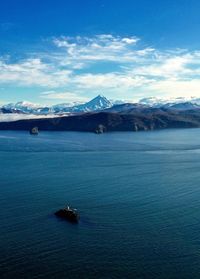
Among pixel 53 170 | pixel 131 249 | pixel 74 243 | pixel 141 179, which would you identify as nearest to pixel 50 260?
pixel 74 243

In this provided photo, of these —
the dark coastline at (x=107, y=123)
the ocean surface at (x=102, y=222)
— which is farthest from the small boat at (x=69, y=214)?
the dark coastline at (x=107, y=123)

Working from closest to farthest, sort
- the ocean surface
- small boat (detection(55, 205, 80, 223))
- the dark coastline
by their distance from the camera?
the ocean surface < small boat (detection(55, 205, 80, 223)) < the dark coastline

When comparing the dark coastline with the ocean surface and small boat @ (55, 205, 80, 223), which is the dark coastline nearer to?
the ocean surface

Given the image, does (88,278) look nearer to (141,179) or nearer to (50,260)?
(50,260)

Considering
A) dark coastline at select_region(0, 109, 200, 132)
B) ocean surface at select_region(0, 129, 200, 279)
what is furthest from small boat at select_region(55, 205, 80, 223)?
dark coastline at select_region(0, 109, 200, 132)

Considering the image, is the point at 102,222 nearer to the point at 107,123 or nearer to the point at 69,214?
the point at 69,214

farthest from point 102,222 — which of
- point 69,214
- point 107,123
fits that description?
point 107,123
